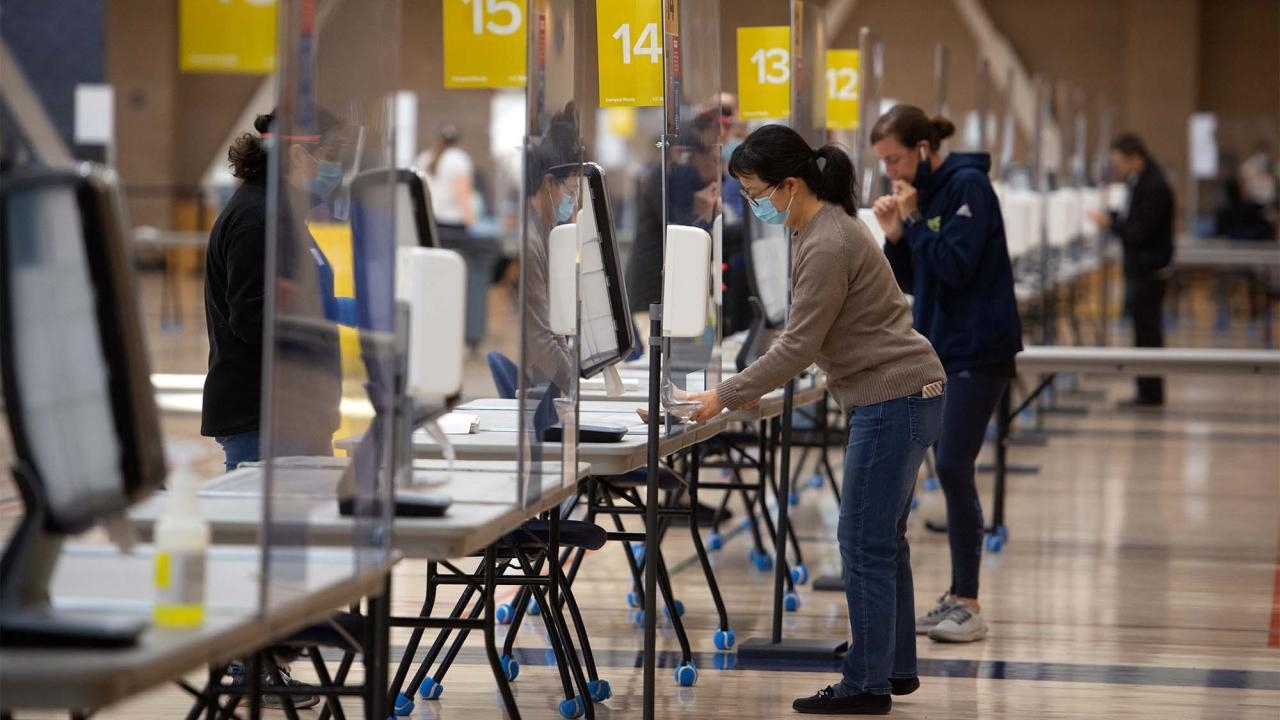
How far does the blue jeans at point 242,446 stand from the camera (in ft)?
12.7

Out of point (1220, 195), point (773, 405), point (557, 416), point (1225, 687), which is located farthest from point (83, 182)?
point (1220, 195)

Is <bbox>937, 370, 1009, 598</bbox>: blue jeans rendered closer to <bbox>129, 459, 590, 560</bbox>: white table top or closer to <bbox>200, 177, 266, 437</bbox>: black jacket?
<bbox>129, 459, 590, 560</bbox>: white table top

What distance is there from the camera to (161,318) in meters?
15.9

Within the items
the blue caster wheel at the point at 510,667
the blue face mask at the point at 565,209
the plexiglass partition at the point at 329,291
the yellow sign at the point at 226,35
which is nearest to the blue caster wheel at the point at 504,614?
the blue caster wheel at the point at 510,667

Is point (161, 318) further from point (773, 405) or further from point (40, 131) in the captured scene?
point (40, 131)

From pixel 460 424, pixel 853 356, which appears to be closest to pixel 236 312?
pixel 460 424

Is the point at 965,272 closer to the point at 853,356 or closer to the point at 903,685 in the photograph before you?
the point at 853,356

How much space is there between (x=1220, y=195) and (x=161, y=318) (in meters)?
11.5

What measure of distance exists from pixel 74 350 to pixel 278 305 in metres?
0.29

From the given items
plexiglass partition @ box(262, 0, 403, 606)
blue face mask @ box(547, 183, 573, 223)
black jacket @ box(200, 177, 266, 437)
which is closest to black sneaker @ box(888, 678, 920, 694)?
blue face mask @ box(547, 183, 573, 223)

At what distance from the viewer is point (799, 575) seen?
5676mm

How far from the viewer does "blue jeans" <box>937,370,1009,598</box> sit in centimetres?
468

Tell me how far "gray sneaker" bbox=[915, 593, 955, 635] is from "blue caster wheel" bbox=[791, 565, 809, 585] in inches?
29.3

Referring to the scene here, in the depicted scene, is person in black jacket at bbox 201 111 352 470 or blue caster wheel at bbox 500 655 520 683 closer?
person in black jacket at bbox 201 111 352 470
